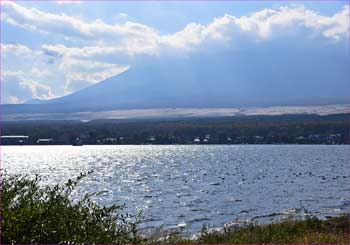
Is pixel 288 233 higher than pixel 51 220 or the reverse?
the reverse

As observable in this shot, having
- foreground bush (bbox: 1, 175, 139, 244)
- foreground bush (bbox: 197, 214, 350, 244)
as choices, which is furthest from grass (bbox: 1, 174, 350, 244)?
foreground bush (bbox: 197, 214, 350, 244)

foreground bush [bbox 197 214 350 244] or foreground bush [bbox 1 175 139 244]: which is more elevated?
foreground bush [bbox 1 175 139 244]

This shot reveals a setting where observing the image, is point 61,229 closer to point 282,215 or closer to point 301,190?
point 282,215

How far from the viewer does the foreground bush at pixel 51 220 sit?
32.7ft

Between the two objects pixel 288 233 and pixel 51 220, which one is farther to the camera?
pixel 288 233

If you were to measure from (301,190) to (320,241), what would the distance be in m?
40.6

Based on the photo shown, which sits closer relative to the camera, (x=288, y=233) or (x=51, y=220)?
(x=51, y=220)

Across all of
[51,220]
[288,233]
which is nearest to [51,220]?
[51,220]

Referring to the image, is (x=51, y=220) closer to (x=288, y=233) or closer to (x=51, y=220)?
(x=51, y=220)

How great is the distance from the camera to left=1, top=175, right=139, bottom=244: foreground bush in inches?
392

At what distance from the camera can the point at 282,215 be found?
35.1 meters

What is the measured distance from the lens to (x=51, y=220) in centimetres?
1068

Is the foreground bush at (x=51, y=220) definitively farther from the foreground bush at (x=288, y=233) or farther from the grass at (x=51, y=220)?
the foreground bush at (x=288, y=233)

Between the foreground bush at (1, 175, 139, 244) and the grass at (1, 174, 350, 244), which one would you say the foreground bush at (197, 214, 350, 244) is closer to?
the grass at (1, 174, 350, 244)
